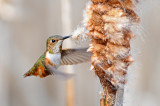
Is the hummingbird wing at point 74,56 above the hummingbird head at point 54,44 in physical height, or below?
below

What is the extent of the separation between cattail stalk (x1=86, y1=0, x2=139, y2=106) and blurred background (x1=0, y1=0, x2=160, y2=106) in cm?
113

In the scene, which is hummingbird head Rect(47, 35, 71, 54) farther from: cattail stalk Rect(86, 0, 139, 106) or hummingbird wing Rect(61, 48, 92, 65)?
cattail stalk Rect(86, 0, 139, 106)

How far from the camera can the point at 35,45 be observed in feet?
9.60

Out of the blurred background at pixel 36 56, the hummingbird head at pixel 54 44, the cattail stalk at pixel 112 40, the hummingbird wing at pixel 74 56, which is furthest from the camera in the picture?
the blurred background at pixel 36 56

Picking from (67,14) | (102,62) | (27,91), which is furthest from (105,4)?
(27,91)

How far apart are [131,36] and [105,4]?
0.15m

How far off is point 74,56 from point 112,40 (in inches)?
27.3

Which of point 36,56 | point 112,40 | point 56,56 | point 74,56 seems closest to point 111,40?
point 112,40

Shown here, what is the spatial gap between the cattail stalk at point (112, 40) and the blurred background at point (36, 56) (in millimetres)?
1131

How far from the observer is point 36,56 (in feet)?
9.59

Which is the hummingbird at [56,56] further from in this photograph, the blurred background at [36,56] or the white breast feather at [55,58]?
the blurred background at [36,56]

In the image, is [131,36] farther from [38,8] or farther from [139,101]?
[38,8]

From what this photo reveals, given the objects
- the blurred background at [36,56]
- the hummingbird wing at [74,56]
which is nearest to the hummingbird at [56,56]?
the hummingbird wing at [74,56]

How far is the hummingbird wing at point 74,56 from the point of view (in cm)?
148
